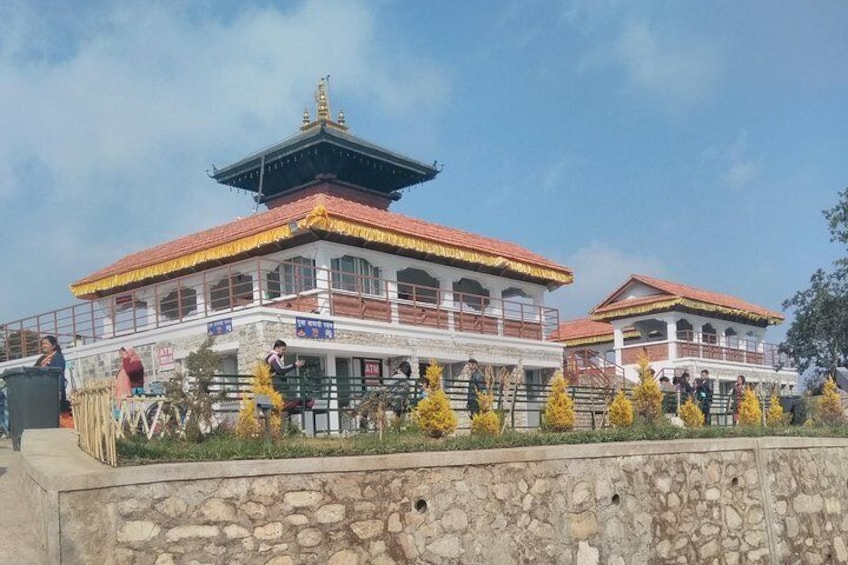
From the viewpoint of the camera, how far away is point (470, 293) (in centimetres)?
2702

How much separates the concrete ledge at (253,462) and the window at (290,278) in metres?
10.5

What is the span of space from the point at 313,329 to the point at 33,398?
293 inches

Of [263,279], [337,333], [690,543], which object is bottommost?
[690,543]

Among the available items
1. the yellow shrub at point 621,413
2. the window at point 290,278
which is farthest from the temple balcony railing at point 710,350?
the yellow shrub at point 621,413

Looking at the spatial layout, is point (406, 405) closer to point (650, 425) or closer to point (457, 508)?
point (650, 425)

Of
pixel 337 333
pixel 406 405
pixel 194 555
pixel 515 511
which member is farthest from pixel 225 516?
pixel 337 333

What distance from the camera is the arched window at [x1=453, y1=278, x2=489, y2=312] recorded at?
26.1 metres

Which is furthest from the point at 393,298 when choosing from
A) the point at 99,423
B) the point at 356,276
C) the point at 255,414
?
the point at 99,423

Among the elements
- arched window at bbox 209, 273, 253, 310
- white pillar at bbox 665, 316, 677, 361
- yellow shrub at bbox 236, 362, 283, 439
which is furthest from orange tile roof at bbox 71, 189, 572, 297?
yellow shrub at bbox 236, 362, 283, 439

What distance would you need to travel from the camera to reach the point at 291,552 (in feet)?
28.9

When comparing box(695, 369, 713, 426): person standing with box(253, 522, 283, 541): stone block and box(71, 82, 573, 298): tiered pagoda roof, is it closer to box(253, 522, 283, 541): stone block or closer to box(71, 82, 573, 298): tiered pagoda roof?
A: box(71, 82, 573, 298): tiered pagoda roof

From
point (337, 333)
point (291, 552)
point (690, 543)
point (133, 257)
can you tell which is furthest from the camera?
point (133, 257)

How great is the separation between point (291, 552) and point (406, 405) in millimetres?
6229

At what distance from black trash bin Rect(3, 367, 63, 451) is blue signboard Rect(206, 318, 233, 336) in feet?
20.9
